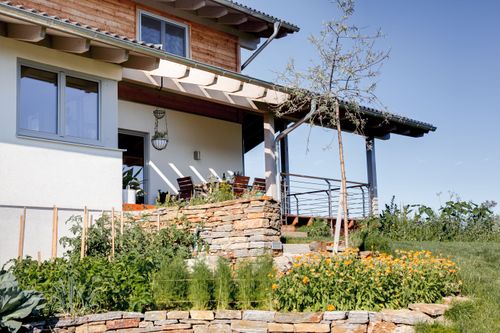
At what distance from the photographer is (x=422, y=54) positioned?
37.3ft

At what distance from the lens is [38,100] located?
9.80 metres

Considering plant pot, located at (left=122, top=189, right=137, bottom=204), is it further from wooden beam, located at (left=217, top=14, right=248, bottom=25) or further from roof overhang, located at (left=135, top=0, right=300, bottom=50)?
wooden beam, located at (left=217, top=14, right=248, bottom=25)

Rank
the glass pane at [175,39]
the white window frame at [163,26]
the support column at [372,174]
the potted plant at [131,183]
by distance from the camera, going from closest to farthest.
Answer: the potted plant at [131,183], the white window frame at [163,26], the glass pane at [175,39], the support column at [372,174]

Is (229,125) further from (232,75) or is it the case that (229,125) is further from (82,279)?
(82,279)

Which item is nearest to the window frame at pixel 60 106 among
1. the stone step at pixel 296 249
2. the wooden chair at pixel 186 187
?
the wooden chair at pixel 186 187

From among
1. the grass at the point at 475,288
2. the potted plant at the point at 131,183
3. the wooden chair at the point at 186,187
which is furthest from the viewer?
the wooden chair at the point at 186,187

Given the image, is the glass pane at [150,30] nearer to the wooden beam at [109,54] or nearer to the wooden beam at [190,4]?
the wooden beam at [190,4]

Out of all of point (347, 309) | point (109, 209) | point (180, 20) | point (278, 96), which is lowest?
point (347, 309)

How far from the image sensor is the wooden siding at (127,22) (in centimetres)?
1277

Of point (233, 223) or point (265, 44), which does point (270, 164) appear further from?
point (265, 44)

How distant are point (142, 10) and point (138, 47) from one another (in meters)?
4.22

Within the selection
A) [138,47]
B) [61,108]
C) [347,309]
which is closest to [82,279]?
[347,309]

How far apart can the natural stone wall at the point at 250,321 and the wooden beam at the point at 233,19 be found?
9924mm

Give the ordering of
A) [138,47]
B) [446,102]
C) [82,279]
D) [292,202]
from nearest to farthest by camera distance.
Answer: [82,279], [446,102], [138,47], [292,202]
